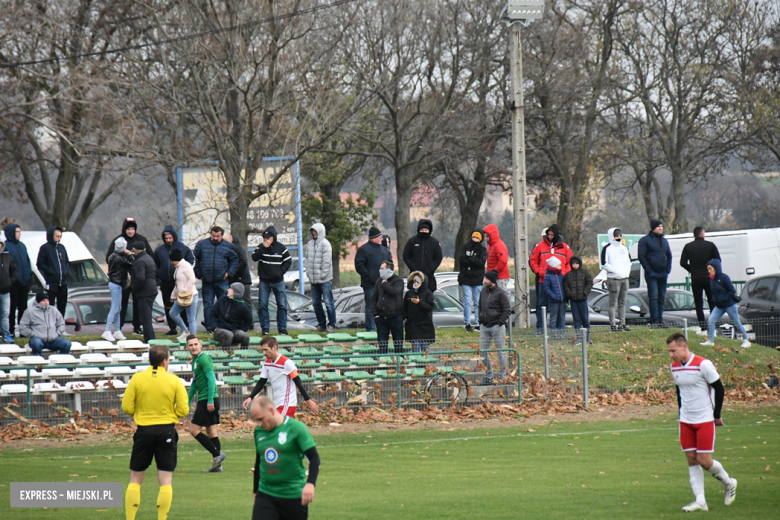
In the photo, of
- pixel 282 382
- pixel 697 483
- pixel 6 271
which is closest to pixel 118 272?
pixel 6 271

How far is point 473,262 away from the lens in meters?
18.3

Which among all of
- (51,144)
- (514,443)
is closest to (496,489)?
(514,443)

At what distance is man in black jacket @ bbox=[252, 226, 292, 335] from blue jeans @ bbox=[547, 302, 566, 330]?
562 centimetres

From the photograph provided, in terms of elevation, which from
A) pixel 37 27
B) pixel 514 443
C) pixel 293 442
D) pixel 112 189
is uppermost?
pixel 37 27

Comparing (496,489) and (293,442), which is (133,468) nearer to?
(293,442)

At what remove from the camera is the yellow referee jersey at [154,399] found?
28.4ft

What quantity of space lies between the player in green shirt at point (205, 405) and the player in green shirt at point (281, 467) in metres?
4.47

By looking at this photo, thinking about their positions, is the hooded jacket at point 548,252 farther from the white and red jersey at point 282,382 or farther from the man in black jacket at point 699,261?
the white and red jersey at point 282,382

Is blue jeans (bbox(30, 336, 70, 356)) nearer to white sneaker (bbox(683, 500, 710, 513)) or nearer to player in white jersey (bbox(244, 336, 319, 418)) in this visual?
player in white jersey (bbox(244, 336, 319, 418))

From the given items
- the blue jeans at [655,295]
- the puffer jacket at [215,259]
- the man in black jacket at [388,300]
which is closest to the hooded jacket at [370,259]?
the man in black jacket at [388,300]

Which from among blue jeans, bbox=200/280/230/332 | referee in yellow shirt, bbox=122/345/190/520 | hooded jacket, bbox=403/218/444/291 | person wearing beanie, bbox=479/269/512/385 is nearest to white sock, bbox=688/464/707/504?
referee in yellow shirt, bbox=122/345/190/520

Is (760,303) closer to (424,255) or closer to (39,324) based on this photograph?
(424,255)

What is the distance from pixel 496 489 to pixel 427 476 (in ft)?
3.72

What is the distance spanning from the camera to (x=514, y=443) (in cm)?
1270
